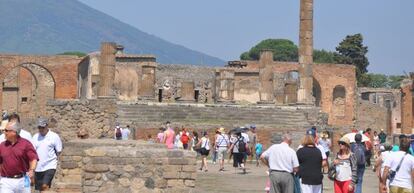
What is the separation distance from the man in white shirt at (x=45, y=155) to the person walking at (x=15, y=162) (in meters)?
2.58

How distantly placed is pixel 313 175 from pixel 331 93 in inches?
1970

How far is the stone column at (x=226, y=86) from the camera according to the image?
1833 inches

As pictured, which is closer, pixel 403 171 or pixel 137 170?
pixel 403 171

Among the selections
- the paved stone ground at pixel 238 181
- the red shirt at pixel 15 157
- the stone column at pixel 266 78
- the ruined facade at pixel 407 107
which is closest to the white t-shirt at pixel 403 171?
the red shirt at pixel 15 157

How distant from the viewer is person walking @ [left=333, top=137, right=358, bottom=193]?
13047 mm

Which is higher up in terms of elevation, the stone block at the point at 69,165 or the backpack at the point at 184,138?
the backpack at the point at 184,138

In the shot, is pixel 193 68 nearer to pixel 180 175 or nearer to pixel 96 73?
pixel 96 73

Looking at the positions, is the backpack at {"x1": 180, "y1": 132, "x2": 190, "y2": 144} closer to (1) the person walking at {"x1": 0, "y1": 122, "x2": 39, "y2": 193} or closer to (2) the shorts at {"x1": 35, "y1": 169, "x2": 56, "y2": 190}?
(2) the shorts at {"x1": 35, "y1": 169, "x2": 56, "y2": 190}

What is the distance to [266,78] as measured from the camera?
46.5m

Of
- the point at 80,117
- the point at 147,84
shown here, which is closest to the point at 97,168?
the point at 80,117

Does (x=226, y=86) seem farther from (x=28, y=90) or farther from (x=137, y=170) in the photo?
(x=137, y=170)

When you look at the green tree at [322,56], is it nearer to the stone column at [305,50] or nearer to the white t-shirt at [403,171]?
the stone column at [305,50]

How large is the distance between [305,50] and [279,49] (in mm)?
72015

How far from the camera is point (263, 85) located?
1817 inches
